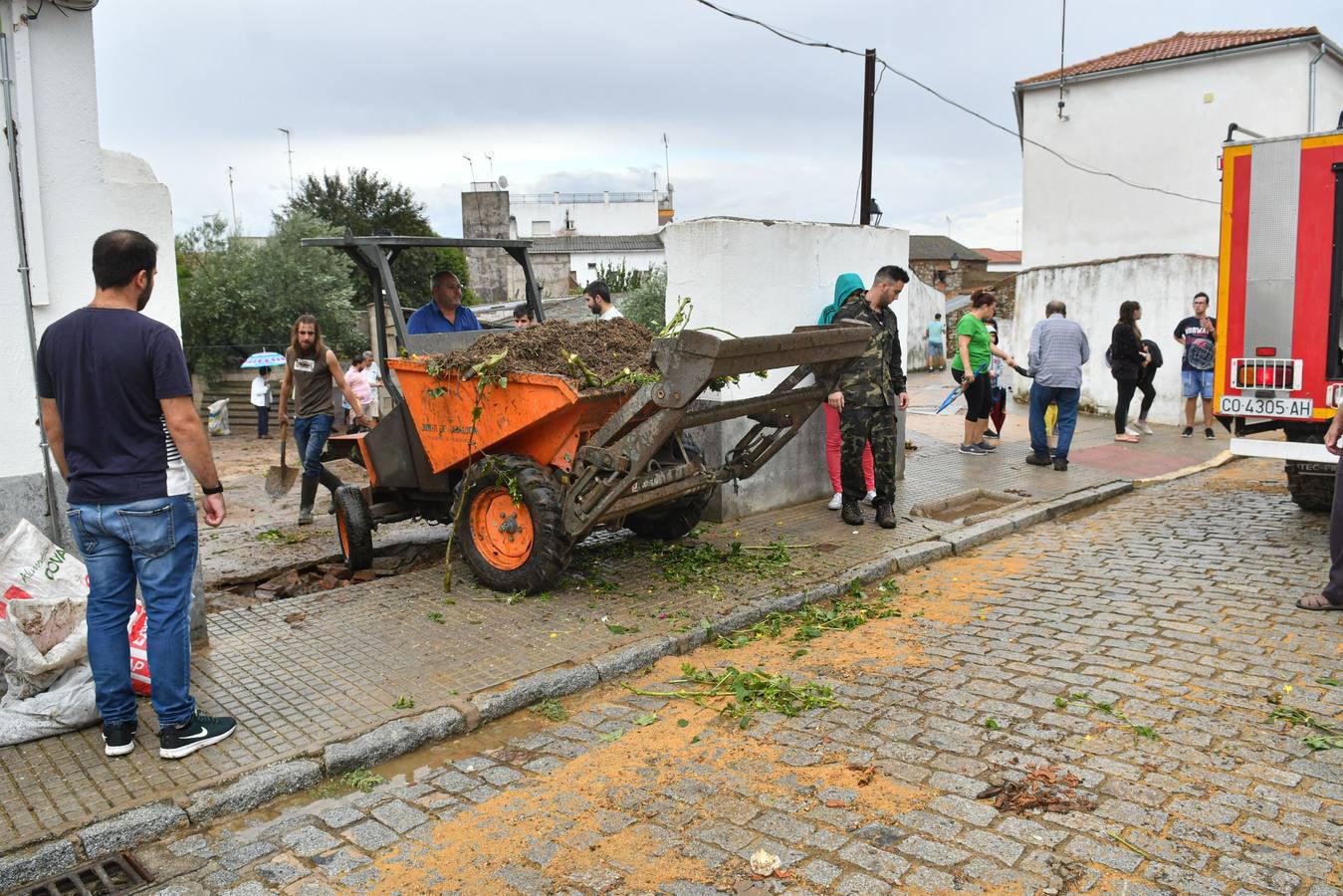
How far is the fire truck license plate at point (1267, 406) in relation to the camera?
7.37 metres

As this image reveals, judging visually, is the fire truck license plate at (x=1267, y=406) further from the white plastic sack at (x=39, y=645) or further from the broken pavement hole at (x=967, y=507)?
the white plastic sack at (x=39, y=645)

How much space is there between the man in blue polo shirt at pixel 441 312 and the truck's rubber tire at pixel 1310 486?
6864 millimetres

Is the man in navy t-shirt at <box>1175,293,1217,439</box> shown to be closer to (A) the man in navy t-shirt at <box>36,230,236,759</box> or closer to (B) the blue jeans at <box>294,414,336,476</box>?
(B) the blue jeans at <box>294,414,336,476</box>

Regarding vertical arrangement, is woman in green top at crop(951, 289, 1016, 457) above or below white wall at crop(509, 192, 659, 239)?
below

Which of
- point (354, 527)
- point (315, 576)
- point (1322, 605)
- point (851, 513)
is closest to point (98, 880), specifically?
point (354, 527)

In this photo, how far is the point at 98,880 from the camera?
329cm

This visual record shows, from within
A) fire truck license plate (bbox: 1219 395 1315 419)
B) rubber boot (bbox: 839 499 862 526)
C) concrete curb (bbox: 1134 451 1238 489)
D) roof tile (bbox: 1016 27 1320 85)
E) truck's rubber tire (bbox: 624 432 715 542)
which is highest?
roof tile (bbox: 1016 27 1320 85)

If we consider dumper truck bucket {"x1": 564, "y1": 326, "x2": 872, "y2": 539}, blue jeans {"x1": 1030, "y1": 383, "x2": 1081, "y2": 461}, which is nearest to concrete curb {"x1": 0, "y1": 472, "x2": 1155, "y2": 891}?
dumper truck bucket {"x1": 564, "y1": 326, "x2": 872, "y2": 539}

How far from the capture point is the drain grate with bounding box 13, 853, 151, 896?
10.6 feet

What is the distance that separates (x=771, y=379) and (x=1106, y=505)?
3692 mm

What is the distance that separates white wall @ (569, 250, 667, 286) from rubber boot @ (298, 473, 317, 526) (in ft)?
135

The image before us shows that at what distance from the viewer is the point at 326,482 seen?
336 inches

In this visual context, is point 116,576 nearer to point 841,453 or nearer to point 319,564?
point 319,564

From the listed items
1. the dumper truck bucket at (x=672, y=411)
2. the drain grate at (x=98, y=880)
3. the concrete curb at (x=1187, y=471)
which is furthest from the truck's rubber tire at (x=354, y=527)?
the concrete curb at (x=1187, y=471)
